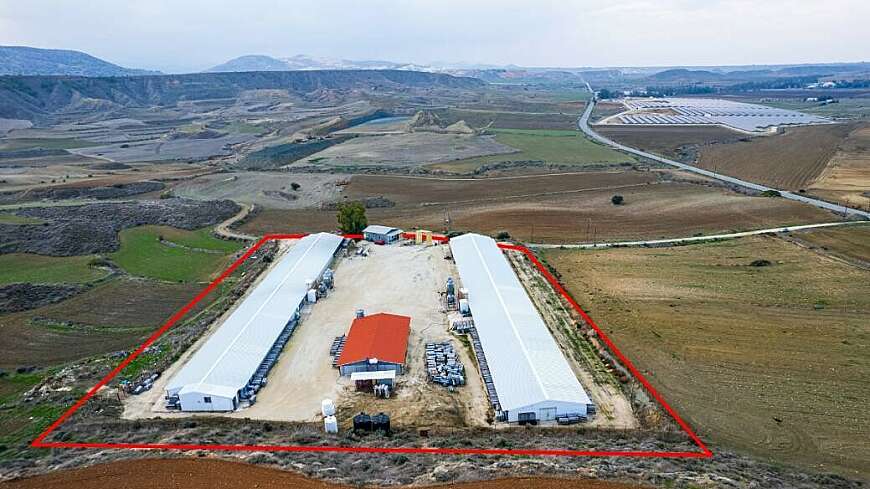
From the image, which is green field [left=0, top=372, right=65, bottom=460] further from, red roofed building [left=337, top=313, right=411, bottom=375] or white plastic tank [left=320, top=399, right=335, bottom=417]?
red roofed building [left=337, top=313, right=411, bottom=375]

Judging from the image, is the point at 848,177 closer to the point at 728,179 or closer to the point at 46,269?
the point at 728,179

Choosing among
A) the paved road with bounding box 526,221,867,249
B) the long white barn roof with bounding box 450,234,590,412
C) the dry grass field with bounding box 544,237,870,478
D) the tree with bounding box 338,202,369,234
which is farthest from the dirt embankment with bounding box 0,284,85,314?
the paved road with bounding box 526,221,867,249

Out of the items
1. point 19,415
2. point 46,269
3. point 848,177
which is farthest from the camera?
point 848,177

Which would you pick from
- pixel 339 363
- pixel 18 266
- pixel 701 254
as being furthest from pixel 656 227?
pixel 18 266

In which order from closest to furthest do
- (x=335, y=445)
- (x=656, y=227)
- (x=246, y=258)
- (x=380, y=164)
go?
(x=335, y=445), (x=246, y=258), (x=656, y=227), (x=380, y=164)

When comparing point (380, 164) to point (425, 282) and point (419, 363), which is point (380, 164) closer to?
point (425, 282)

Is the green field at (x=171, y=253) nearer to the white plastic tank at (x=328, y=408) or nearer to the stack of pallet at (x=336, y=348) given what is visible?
the stack of pallet at (x=336, y=348)

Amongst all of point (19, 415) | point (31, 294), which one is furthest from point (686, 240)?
point (31, 294)
